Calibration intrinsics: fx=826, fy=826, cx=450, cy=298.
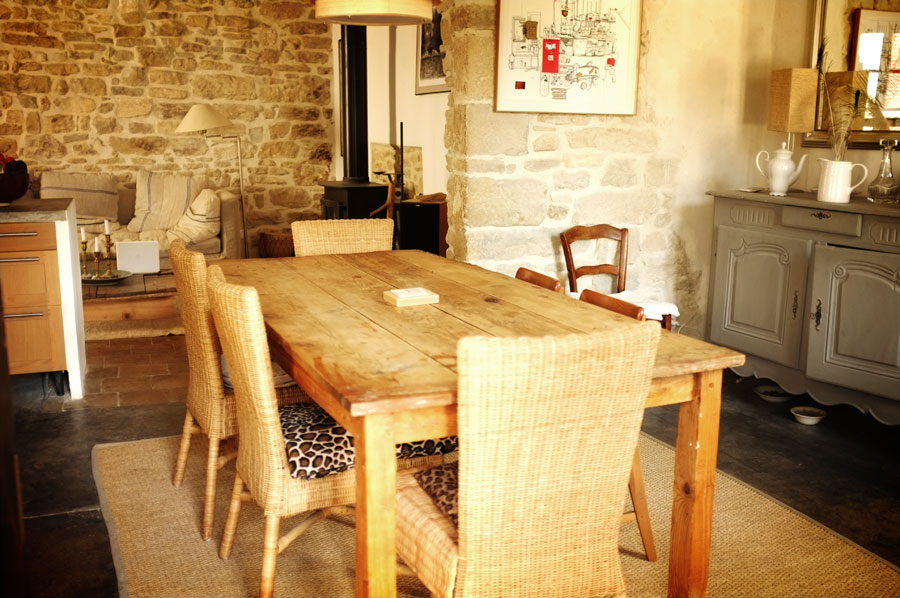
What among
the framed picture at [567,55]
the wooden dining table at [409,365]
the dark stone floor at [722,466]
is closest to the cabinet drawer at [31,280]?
the dark stone floor at [722,466]

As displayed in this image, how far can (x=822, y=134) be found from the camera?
4.33 metres

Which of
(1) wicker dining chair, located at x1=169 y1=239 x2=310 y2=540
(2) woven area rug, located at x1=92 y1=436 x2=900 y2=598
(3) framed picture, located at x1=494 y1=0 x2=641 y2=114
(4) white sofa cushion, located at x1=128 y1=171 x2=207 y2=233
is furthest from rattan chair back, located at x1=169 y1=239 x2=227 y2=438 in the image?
(4) white sofa cushion, located at x1=128 y1=171 x2=207 y2=233

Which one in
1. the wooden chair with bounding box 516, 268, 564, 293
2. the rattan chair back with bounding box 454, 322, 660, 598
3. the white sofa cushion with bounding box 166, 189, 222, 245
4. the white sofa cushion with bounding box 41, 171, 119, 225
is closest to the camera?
the rattan chair back with bounding box 454, 322, 660, 598

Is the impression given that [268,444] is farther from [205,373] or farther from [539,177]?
[539,177]

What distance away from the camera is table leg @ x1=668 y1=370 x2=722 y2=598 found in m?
2.09

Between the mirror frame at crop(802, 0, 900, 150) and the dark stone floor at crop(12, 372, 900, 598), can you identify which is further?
the mirror frame at crop(802, 0, 900, 150)

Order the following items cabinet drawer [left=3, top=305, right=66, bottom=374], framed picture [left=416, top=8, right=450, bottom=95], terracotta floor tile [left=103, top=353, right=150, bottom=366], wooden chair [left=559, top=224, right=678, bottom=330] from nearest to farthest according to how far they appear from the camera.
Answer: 1. cabinet drawer [left=3, top=305, right=66, bottom=374]
2. wooden chair [left=559, top=224, right=678, bottom=330]
3. terracotta floor tile [left=103, top=353, right=150, bottom=366]
4. framed picture [left=416, top=8, right=450, bottom=95]

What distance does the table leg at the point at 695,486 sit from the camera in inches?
82.4

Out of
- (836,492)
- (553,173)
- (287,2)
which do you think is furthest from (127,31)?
(836,492)

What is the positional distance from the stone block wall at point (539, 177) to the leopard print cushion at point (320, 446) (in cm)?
187

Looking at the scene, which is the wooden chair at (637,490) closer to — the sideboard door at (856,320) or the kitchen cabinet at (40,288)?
the sideboard door at (856,320)

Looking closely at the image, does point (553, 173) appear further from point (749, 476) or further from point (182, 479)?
point (182, 479)

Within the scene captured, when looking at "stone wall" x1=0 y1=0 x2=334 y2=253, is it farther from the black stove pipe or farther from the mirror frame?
the mirror frame

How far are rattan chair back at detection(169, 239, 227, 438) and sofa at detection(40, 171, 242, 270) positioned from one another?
162 inches
